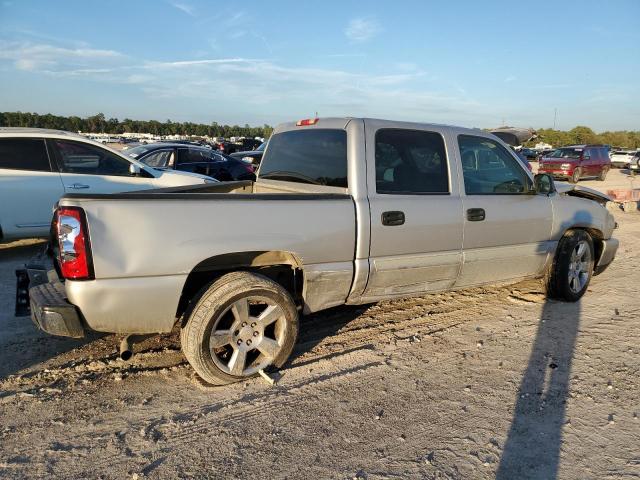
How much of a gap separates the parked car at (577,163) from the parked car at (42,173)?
2098 centimetres

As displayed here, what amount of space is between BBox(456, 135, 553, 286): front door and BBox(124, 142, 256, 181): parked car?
7.31m

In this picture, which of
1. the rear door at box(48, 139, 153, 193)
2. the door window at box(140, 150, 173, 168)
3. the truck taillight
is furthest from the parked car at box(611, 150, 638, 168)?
the truck taillight

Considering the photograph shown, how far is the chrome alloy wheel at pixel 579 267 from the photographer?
5.34 metres

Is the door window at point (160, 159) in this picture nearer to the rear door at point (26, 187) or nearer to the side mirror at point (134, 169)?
the side mirror at point (134, 169)

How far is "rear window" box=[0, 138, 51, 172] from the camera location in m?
6.83

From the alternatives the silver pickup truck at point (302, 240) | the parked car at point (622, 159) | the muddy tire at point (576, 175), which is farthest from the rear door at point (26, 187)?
the parked car at point (622, 159)

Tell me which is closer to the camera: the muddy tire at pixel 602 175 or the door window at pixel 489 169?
the door window at pixel 489 169

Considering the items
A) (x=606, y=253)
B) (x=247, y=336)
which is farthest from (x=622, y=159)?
(x=247, y=336)

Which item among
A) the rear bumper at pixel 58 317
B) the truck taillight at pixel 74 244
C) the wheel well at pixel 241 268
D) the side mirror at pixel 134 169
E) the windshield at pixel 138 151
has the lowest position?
the rear bumper at pixel 58 317

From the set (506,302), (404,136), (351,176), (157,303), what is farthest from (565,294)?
(157,303)

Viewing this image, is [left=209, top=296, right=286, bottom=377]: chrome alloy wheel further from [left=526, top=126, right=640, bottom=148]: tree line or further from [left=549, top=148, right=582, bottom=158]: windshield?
[left=526, top=126, right=640, bottom=148]: tree line

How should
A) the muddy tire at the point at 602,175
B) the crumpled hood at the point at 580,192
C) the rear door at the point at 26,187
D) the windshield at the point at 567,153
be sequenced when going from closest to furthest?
the crumpled hood at the point at 580,192 < the rear door at the point at 26,187 < the windshield at the point at 567,153 < the muddy tire at the point at 602,175

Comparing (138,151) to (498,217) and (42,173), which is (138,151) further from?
(498,217)

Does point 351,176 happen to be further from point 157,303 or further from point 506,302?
point 506,302
